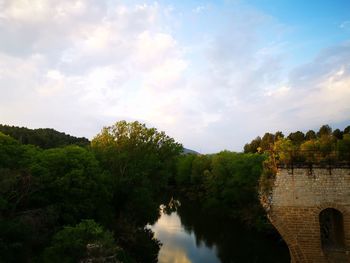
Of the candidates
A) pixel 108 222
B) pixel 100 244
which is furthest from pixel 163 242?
pixel 100 244

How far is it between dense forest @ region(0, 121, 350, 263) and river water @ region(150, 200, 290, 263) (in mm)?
1353

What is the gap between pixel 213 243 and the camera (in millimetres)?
29562

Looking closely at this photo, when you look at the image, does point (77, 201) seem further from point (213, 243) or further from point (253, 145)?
point (253, 145)

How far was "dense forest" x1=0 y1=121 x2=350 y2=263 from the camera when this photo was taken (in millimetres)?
14594

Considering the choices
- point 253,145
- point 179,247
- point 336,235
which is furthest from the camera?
point 253,145

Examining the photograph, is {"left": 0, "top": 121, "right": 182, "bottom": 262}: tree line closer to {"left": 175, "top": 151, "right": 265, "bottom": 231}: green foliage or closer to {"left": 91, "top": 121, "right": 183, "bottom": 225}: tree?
{"left": 91, "top": 121, "right": 183, "bottom": 225}: tree

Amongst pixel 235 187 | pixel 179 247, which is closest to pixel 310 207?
pixel 179 247

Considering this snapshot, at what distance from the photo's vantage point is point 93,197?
20.8 meters

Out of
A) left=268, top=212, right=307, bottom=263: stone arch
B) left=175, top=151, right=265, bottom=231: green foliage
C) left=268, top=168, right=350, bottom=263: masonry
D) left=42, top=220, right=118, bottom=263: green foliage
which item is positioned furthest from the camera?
left=175, top=151, right=265, bottom=231: green foliage

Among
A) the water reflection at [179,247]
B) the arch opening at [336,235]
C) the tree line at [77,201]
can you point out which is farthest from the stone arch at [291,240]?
the water reflection at [179,247]

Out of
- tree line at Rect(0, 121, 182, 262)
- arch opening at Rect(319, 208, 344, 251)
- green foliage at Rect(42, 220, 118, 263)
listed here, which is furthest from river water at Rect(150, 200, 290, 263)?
arch opening at Rect(319, 208, 344, 251)

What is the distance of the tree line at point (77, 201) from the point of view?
14695 millimetres

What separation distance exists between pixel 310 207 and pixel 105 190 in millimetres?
13456

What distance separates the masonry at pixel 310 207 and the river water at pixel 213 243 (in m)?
12.9
